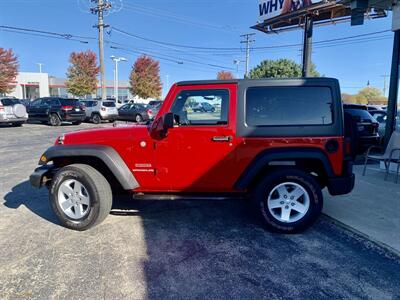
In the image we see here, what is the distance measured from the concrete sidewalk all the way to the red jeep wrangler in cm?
69

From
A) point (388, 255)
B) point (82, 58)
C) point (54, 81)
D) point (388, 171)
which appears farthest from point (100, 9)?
point (54, 81)

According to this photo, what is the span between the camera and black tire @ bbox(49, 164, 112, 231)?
3.97m

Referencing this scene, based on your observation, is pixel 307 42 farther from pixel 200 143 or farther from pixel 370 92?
pixel 370 92

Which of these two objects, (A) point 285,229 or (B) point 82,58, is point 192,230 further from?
(B) point 82,58

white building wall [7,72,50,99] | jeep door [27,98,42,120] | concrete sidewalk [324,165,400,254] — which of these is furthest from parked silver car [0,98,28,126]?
white building wall [7,72,50,99]

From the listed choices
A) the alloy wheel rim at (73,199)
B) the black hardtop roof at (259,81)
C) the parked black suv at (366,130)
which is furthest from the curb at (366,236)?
the parked black suv at (366,130)

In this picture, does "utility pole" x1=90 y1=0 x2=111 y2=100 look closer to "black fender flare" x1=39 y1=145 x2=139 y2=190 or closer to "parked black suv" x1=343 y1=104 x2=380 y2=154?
"parked black suv" x1=343 y1=104 x2=380 y2=154

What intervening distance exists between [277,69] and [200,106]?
32240 mm

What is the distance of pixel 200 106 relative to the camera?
4047 mm

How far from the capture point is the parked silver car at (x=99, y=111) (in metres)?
20.8

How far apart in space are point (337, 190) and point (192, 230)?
190 centimetres

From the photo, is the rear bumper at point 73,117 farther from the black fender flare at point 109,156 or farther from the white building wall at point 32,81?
the white building wall at point 32,81

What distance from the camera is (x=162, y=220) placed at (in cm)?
441

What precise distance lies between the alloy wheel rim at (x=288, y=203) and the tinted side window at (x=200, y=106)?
1198 millimetres
